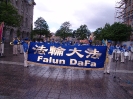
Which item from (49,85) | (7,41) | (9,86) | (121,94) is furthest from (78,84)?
(7,41)

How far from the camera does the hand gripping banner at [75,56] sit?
1056cm

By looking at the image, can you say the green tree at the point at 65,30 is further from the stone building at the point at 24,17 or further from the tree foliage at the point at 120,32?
the tree foliage at the point at 120,32

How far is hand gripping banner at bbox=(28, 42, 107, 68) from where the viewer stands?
34.7ft

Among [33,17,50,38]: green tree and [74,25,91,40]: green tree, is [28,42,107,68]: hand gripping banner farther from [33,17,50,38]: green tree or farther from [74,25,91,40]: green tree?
[74,25,91,40]: green tree

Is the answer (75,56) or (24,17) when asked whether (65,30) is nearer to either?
(24,17)

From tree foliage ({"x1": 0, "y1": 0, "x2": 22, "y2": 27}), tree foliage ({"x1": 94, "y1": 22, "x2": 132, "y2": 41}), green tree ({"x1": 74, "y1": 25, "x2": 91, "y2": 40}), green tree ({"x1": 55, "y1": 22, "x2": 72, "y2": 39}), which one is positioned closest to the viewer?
tree foliage ({"x1": 0, "y1": 0, "x2": 22, "y2": 27})

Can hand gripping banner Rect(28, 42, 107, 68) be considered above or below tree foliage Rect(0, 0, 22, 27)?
below

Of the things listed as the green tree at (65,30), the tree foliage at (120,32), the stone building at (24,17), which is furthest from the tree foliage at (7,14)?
the green tree at (65,30)

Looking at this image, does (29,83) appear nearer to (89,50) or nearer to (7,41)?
(89,50)

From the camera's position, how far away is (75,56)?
418 inches

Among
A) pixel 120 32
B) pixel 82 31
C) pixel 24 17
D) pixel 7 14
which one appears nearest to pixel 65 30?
pixel 82 31

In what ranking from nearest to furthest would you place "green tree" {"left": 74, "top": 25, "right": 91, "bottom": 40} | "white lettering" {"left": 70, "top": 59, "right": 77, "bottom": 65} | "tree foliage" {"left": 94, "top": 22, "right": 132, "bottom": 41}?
"white lettering" {"left": 70, "top": 59, "right": 77, "bottom": 65}, "tree foliage" {"left": 94, "top": 22, "right": 132, "bottom": 41}, "green tree" {"left": 74, "top": 25, "right": 91, "bottom": 40}

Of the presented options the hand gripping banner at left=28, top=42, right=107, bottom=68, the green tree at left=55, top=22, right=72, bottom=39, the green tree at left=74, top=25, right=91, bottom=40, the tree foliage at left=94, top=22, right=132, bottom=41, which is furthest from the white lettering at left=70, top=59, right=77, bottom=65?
the green tree at left=74, top=25, right=91, bottom=40

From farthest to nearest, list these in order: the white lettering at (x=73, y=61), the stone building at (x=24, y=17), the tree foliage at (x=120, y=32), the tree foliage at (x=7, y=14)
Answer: the stone building at (x=24, y=17) < the tree foliage at (x=120, y=32) < the tree foliage at (x=7, y=14) < the white lettering at (x=73, y=61)
